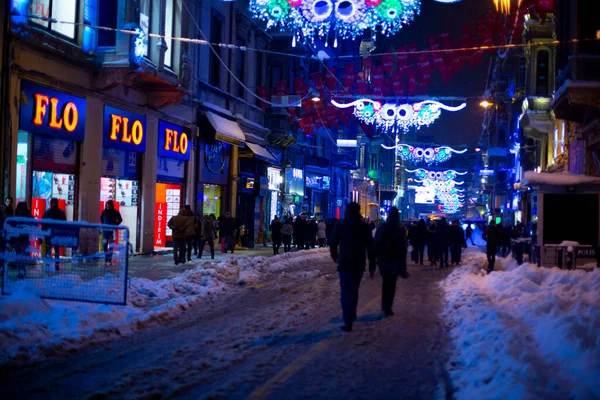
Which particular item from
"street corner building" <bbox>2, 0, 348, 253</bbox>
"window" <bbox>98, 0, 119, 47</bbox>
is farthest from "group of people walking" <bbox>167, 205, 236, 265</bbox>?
"window" <bbox>98, 0, 119, 47</bbox>

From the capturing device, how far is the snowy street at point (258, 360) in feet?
20.7

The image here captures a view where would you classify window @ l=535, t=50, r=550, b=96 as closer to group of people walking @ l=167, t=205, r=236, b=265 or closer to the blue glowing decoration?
group of people walking @ l=167, t=205, r=236, b=265

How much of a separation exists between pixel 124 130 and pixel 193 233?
465 cm

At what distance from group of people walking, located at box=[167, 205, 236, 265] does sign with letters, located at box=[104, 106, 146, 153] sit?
3.11 meters

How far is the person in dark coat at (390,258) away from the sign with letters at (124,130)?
42.5 ft

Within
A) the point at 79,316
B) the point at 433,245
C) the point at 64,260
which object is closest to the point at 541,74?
the point at 433,245

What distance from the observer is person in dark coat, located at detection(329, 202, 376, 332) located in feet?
31.2

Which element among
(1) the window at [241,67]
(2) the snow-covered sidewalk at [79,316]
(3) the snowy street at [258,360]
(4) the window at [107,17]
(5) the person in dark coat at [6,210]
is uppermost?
(1) the window at [241,67]

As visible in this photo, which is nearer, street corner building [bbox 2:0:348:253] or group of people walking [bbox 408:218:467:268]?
street corner building [bbox 2:0:348:253]

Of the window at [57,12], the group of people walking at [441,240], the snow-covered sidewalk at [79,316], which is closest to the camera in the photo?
the snow-covered sidewalk at [79,316]

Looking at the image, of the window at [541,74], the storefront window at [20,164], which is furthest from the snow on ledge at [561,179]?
the window at [541,74]

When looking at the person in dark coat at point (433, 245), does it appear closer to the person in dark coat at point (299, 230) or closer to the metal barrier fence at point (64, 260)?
the person in dark coat at point (299, 230)

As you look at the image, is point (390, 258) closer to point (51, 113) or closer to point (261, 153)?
point (51, 113)

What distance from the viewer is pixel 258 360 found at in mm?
7574
